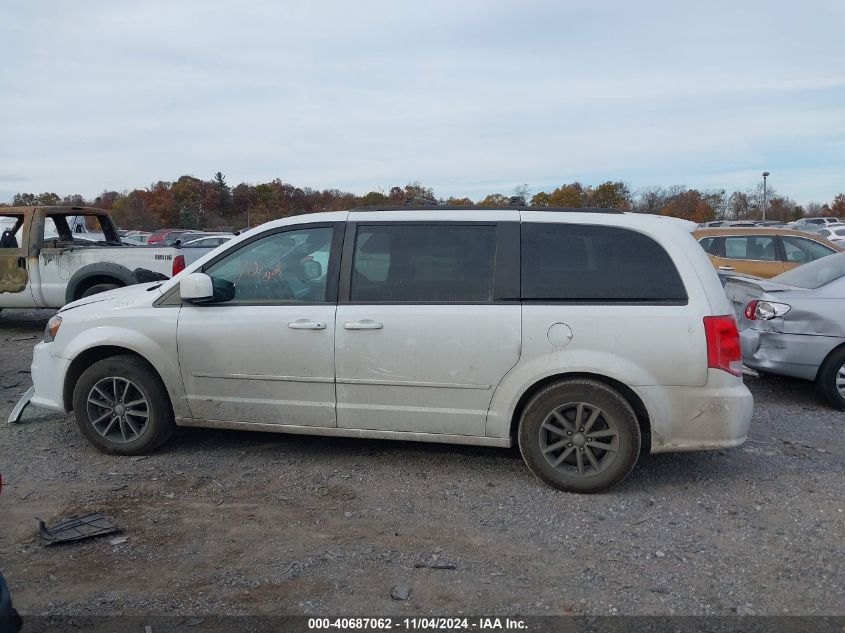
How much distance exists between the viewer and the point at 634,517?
4180mm

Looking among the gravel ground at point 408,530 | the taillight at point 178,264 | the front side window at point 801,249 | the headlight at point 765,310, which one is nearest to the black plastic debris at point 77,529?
the gravel ground at point 408,530

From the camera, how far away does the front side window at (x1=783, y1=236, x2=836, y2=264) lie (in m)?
11.0

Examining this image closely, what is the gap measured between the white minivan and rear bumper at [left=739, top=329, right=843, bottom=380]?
8.40 ft

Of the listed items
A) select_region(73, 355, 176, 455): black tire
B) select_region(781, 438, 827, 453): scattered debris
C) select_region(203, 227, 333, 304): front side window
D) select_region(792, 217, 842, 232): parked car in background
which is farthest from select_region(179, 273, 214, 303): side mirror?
select_region(792, 217, 842, 232): parked car in background

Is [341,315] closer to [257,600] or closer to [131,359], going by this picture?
[131,359]

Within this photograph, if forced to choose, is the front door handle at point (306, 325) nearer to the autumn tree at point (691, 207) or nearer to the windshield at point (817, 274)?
the windshield at point (817, 274)

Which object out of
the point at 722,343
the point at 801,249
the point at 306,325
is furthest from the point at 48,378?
the point at 801,249

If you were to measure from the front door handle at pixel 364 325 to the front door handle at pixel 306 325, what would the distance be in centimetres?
16

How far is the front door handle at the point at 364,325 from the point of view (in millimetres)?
4598

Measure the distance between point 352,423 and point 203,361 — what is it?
3.69 ft

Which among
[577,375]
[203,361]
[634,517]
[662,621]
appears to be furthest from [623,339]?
[203,361]

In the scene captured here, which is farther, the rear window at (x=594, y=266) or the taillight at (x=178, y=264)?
the taillight at (x=178, y=264)

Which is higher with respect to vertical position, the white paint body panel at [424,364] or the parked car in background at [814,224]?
the parked car in background at [814,224]

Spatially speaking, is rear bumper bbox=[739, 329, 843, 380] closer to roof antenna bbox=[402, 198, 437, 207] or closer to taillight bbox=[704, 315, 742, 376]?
taillight bbox=[704, 315, 742, 376]
